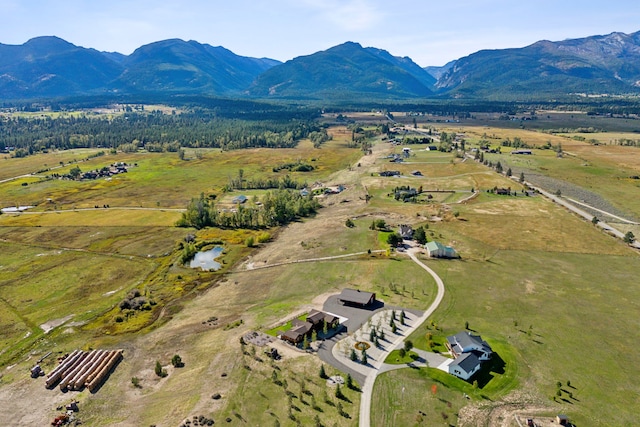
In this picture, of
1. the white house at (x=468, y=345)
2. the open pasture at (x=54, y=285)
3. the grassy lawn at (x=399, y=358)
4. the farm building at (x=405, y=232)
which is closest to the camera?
the white house at (x=468, y=345)

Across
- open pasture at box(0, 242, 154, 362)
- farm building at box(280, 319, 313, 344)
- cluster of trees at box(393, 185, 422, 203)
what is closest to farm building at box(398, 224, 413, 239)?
cluster of trees at box(393, 185, 422, 203)

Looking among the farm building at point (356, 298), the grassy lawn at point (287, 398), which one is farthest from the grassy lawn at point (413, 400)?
the farm building at point (356, 298)

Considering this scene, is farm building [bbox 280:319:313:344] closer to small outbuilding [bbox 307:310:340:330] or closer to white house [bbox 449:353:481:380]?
small outbuilding [bbox 307:310:340:330]

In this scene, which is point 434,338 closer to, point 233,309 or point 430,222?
point 233,309

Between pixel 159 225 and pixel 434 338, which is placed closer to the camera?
pixel 434 338

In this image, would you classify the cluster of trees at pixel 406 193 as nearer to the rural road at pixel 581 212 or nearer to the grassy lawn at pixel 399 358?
the rural road at pixel 581 212

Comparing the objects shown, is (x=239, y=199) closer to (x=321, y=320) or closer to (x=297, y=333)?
(x=321, y=320)

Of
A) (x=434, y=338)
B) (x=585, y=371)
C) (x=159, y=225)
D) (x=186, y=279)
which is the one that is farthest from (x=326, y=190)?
(x=585, y=371)
